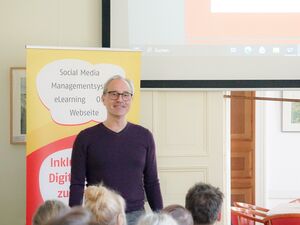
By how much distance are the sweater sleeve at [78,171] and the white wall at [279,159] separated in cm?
412

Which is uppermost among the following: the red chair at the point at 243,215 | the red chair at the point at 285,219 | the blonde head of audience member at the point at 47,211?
the blonde head of audience member at the point at 47,211

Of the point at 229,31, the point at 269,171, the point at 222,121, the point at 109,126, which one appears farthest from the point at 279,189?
the point at 109,126

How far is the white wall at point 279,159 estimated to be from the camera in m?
6.32

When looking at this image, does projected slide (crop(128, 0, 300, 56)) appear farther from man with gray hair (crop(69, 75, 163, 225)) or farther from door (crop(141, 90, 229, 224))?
man with gray hair (crop(69, 75, 163, 225))

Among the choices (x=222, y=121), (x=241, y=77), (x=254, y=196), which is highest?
(x=241, y=77)

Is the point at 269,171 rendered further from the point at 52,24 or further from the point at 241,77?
the point at 52,24

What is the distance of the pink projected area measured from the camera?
3.93 meters

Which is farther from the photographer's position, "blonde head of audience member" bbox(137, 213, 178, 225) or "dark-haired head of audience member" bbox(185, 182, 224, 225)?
"dark-haired head of audience member" bbox(185, 182, 224, 225)

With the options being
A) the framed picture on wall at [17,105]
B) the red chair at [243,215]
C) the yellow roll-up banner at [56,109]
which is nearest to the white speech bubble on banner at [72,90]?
the yellow roll-up banner at [56,109]

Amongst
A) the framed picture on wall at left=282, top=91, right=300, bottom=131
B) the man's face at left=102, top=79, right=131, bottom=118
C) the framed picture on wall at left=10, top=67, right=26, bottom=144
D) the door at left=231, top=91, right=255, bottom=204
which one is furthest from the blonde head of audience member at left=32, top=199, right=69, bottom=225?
the framed picture on wall at left=282, top=91, right=300, bottom=131

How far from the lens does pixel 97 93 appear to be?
11.5ft

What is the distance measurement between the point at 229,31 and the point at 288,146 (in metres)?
2.84

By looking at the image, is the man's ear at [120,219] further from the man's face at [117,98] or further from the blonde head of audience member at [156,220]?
the man's face at [117,98]

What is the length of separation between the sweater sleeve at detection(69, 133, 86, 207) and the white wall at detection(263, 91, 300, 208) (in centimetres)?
412
